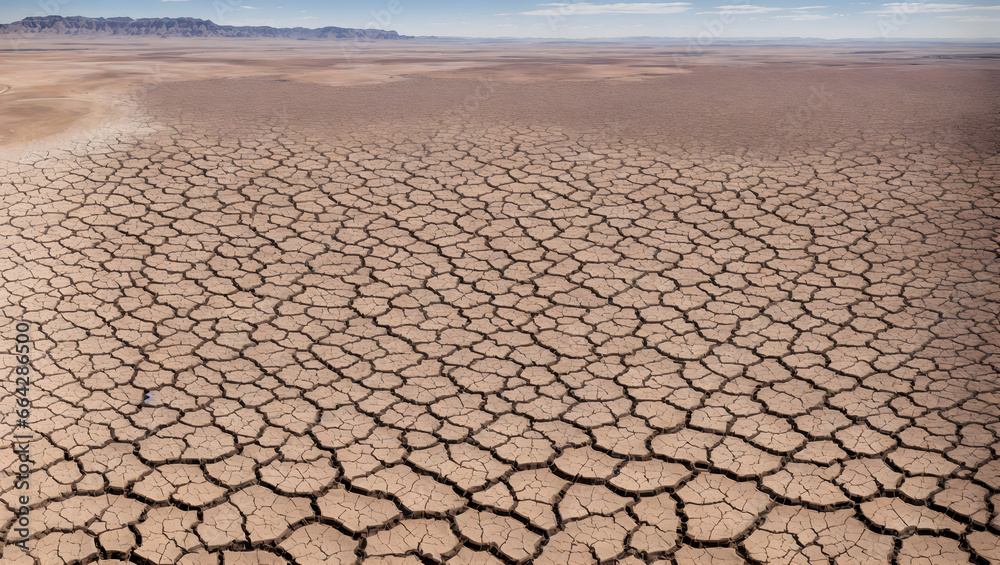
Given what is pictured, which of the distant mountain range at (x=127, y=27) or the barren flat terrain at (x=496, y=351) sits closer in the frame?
the barren flat terrain at (x=496, y=351)

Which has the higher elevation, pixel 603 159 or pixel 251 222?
pixel 603 159

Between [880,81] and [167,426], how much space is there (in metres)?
18.8

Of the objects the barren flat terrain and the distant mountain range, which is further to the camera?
the distant mountain range

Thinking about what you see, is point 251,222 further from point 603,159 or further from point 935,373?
point 935,373

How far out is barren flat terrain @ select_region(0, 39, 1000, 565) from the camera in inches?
94.9

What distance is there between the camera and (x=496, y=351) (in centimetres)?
362

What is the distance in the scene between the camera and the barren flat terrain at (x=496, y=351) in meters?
2.41

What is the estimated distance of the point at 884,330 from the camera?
12.3 ft

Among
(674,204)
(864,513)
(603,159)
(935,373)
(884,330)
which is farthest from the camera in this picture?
(603,159)

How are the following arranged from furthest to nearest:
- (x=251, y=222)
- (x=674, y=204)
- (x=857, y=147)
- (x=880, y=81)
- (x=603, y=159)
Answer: (x=880, y=81), (x=857, y=147), (x=603, y=159), (x=674, y=204), (x=251, y=222)

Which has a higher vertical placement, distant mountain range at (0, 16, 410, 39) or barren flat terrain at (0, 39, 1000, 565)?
distant mountain range at (0, 16, 410, 39)

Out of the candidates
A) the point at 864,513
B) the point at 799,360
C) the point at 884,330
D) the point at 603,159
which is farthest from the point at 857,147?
the point at 864,513

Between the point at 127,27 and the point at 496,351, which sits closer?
the point at 496,351

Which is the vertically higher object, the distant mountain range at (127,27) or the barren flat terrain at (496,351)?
the distant mountain range at (127,27)
